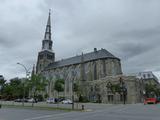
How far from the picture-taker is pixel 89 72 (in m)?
103


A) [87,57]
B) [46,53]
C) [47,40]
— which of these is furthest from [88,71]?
[47,40]

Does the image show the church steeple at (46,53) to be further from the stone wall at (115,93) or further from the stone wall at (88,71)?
the stone wall at (115,93)

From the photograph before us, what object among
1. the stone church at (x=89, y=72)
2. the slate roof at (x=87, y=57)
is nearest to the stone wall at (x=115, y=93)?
the stone church at (x=89, y=72)

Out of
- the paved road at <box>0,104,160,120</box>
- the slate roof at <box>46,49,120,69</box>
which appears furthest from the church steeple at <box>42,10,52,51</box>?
the paved road at <box>0,104,160,120</box>

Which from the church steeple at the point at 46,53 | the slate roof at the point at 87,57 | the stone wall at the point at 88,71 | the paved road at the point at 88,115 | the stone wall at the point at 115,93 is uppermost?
the church steeple at the point at 46,53

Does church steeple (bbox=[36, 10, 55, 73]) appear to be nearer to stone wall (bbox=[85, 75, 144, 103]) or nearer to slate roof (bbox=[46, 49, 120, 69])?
slate roof (bbox=[46, 49, 120, 69])

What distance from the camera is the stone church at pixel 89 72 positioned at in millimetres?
79606

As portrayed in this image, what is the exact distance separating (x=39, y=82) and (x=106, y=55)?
49.1 meters

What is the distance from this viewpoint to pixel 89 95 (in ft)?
296

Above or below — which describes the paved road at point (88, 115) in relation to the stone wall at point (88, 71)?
below

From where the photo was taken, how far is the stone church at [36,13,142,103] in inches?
3134

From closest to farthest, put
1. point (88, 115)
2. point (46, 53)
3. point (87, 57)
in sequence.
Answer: point (88, 115) < point (87, 57) < point (46, 53)

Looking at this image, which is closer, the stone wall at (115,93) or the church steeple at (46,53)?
the stone wall at (115,93)

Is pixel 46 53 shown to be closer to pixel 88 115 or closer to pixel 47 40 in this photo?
pixel 47 40
